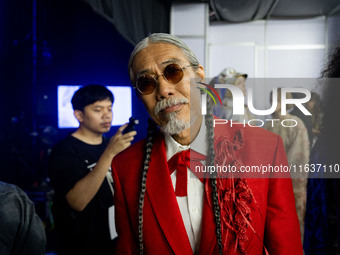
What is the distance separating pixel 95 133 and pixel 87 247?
0.87 meters

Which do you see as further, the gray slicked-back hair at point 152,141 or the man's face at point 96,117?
the man's face at point 96,117

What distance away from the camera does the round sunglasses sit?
117 cm

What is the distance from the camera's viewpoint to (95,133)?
2344 mm

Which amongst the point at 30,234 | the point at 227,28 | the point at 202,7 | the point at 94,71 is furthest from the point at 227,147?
the point at 227,28

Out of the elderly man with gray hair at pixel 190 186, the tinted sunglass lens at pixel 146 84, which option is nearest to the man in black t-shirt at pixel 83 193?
the elderly man with gray hair at pixel 190 186

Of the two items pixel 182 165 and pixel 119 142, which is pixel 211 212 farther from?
pixel 119 142

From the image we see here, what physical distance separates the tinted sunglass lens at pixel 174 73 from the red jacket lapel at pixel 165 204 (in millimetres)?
330

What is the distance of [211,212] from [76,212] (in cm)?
131

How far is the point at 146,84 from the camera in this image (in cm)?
119

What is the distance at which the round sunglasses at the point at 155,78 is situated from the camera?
1.17 meters

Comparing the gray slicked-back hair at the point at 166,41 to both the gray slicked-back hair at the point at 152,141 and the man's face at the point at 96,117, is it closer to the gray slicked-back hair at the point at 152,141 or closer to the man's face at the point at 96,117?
the gray slicked-back hair at the point at 152,141

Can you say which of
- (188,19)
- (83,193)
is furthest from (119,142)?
(188,19)

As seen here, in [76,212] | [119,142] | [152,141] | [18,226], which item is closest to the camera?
[18,226]

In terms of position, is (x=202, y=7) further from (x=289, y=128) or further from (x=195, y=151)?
(x=195, y=151)
